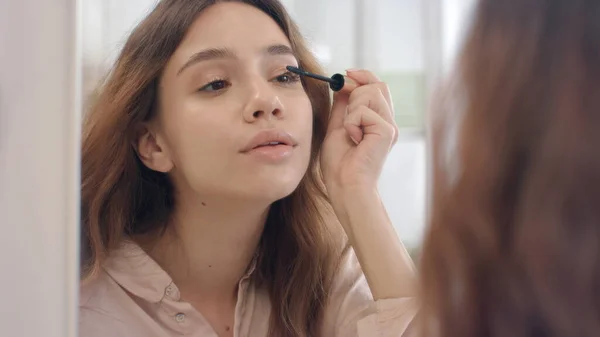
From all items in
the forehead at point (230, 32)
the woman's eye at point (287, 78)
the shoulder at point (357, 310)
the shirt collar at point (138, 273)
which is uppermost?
the forehead at point (230, 32)

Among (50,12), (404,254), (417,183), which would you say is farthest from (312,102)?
(417,183)

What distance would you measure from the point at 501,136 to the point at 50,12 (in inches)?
11.2

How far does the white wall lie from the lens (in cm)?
43

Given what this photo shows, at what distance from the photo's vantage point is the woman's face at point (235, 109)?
744mm

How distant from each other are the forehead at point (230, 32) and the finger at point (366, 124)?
0.12 metres

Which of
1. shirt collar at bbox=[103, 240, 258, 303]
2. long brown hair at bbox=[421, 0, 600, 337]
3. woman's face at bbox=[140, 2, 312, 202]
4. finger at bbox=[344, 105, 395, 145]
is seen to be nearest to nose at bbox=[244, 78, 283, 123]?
woman's face at bbox=[140, 2, 312, 202]

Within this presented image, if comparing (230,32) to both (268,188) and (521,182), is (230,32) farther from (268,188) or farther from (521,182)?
(521,182)

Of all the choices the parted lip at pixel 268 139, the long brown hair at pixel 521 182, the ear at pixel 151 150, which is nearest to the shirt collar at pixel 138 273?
the ear at pixel 151 150

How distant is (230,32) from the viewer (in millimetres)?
781

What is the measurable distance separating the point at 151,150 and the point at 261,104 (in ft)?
0.62

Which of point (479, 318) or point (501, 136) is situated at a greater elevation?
point (501, 136)

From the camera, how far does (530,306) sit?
0.37 meters

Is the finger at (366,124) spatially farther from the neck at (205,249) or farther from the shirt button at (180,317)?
the shirt button at (180,317)

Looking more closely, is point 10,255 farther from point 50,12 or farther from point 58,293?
point 50,12
